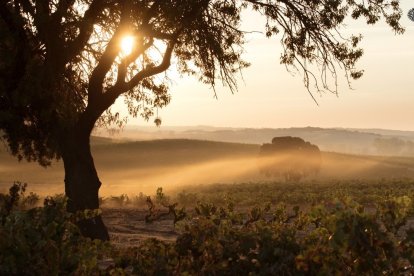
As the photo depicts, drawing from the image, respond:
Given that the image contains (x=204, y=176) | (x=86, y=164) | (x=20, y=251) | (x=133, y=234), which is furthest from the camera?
(x=204, y=176)

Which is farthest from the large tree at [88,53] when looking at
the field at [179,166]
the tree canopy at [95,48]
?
the field at [179,166]

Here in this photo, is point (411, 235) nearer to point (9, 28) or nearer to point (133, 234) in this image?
point (9, 28)

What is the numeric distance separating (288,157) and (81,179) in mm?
44240

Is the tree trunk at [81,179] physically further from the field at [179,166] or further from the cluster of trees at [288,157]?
the field at [179,166]

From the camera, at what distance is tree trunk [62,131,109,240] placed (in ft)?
44.1

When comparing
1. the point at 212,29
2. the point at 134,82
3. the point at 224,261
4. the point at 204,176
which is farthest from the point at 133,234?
the point at 204,176

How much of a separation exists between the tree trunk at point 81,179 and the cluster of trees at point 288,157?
140ft

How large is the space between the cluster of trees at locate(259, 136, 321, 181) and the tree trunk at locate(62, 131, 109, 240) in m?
42.6

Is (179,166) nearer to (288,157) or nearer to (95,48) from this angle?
(288,157)

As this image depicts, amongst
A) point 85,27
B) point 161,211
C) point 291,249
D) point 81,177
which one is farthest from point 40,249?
point 161,211

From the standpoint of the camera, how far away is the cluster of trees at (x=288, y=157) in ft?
183

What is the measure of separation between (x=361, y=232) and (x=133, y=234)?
1210 cm

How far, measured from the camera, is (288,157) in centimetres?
5650

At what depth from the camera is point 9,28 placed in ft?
39.9
